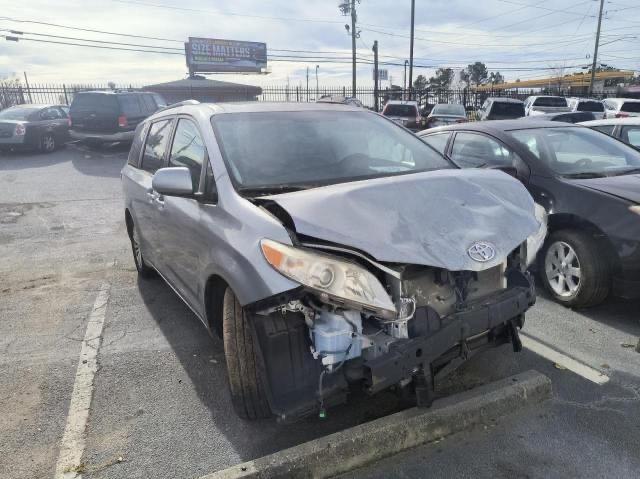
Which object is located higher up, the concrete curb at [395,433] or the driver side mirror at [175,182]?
the driver side mirror at [175,182]

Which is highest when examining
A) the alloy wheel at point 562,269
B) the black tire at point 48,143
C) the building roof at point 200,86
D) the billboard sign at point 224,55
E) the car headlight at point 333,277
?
the billboard sign at point 224,55

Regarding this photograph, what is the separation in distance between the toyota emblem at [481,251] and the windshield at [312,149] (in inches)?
37.9

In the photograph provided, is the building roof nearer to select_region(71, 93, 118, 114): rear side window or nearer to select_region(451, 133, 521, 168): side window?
select_region(71, 93, 118, 114): rear side window

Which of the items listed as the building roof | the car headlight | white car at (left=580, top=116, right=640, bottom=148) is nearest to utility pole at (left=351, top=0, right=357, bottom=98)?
the building roof

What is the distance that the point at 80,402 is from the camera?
10.7ft

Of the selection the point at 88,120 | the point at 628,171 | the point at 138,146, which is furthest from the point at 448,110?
the point at 138,146

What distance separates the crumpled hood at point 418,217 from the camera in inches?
98.1

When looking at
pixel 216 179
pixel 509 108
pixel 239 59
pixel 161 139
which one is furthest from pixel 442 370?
pixel 239 59

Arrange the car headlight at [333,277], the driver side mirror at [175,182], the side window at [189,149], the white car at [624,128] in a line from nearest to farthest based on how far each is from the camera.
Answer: the car headlight at [333,277]
the driver side mirror at [175,182]
the side window at [189,149]
the white car at [624,128]

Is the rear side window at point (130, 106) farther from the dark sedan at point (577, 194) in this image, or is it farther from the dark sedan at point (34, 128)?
the dark sedan at point (577, 194)

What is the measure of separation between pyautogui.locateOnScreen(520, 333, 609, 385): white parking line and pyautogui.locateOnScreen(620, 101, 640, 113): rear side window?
54.4ft

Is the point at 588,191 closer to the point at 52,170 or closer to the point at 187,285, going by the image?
the point at 187,285

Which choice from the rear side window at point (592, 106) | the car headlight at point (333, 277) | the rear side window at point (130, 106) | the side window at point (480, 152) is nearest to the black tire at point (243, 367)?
the car headlight at point (333, 277)

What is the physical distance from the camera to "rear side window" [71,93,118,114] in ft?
46.8
